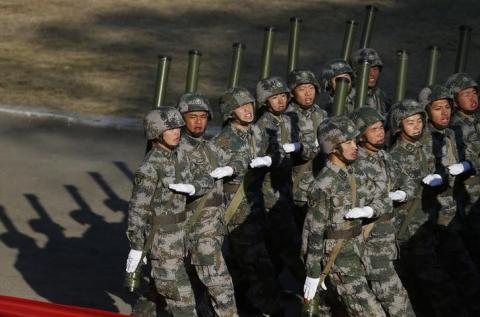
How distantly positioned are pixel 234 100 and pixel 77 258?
96.6 inches

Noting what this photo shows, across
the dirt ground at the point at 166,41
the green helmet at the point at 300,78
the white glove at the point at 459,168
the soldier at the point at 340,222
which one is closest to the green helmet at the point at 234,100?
the green helmet at the point at 300,78

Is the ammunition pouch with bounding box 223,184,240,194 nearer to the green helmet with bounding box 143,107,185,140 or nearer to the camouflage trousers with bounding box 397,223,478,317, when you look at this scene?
the green helmet with bounding box 143,107,185,140

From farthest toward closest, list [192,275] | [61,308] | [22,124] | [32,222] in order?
1. [22,124]
2. [32,222]
3. [192,275]
4. [61,308]

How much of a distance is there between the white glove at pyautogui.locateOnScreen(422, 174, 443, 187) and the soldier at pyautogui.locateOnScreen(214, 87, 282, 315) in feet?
4.21

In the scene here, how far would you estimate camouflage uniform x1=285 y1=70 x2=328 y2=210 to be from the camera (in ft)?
43.3

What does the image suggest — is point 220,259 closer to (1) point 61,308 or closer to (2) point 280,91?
(2) point 280,91

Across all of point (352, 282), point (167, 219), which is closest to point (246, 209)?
point (167, 219)

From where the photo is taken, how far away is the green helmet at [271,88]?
43.5 ft

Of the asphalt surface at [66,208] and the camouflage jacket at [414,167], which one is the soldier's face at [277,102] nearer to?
the camouflage jacket at [414,167]

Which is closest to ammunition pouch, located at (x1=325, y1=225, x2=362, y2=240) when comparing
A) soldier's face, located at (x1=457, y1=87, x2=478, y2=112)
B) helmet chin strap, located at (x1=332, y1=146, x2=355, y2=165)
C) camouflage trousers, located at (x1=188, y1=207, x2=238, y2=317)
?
helmet chin strap, located at (x1=332, y1=146, x2=355, y2=165)

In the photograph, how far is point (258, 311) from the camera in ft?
42.3

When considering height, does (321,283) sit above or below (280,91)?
below

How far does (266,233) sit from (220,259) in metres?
1.26

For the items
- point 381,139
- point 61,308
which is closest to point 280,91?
point 381,139
